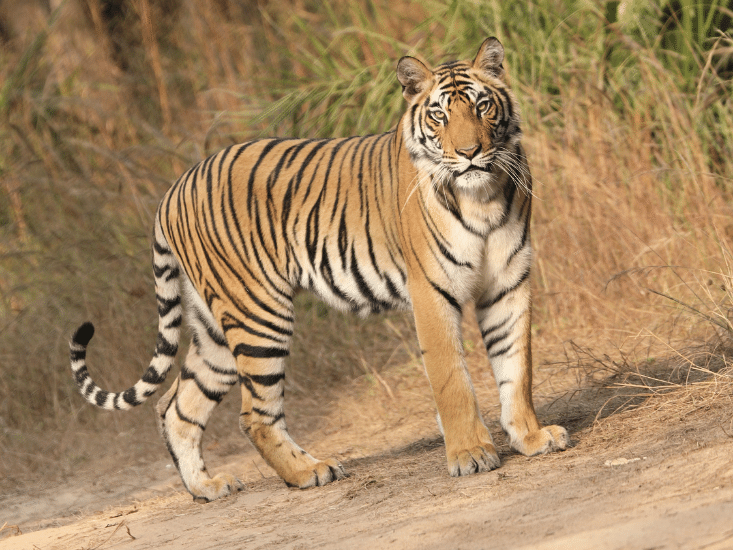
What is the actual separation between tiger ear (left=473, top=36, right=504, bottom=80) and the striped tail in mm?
1783

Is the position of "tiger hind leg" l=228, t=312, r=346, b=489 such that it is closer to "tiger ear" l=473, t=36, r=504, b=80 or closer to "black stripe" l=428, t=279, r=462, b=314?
"black stripe" l=428, t=279, r=462, b=314

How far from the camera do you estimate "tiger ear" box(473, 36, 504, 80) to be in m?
3.43

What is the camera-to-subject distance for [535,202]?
5637mm

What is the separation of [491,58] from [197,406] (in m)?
2.02

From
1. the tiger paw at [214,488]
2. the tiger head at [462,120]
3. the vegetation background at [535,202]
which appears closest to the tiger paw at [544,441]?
the vegetation background at [535,202]

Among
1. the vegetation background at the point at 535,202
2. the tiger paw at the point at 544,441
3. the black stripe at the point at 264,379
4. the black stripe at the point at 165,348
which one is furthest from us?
the vegetation background at the point at 535,202

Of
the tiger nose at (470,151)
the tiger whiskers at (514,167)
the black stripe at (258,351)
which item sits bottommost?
the black stripe at (258,351)

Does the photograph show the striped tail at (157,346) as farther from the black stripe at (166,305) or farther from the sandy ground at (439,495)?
the sandy ground at (439,495)

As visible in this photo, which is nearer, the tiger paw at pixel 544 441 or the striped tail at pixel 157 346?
the tiger paw at pixel 544 441

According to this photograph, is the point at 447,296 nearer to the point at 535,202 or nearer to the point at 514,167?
the point at 514,167

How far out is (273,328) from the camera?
3840 mm

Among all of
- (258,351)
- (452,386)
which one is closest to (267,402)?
(258,351)

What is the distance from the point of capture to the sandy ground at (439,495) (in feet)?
7.59

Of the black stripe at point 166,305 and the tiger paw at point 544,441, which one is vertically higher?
the black stripe at point 166,305
